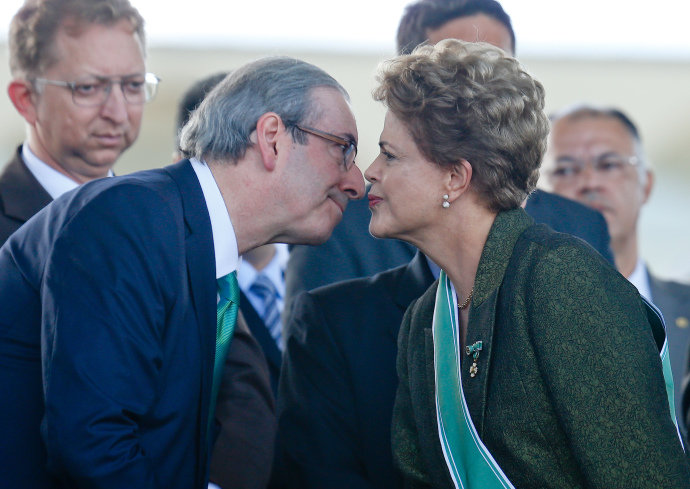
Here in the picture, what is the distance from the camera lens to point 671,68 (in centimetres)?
1102

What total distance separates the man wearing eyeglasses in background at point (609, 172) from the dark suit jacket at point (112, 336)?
2.64m

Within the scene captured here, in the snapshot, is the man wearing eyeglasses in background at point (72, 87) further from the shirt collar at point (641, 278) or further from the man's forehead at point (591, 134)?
the shirt collar at point (641, 278)

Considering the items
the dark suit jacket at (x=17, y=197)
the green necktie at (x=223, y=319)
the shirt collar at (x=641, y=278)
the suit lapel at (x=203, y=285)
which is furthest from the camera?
the shirt collar at (x=641, y=278)

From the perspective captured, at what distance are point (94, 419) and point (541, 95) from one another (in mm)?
1391

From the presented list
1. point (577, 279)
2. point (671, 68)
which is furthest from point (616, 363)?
point (671, 68)

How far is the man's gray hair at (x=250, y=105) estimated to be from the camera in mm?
2553

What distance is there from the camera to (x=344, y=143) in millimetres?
2709

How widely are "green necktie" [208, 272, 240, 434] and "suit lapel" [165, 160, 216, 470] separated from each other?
0.36 ft

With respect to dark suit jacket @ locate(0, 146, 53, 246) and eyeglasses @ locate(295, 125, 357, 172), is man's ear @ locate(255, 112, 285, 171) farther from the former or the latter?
dark suit jacket @ locate(0, 146, 53, 246)

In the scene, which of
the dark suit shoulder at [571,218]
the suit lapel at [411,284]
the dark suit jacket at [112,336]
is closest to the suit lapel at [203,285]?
the dark suit jacket at [112,336]

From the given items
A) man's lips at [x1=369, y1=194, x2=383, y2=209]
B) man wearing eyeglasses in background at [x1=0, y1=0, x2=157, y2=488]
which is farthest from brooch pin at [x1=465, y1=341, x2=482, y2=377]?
man wearing eyeglasses in background at [x1=0, y1=0, x2=157, y2=488]

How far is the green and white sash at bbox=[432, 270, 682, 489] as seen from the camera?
6.93 ft

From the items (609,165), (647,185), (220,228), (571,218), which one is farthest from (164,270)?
(647,185)

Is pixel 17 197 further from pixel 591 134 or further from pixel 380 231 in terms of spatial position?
pixel 591 134
